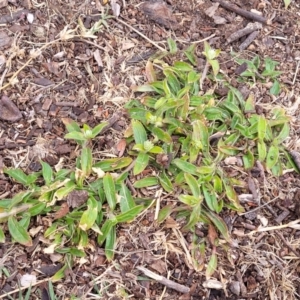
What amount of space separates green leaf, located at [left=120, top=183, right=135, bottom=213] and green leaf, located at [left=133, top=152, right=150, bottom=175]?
8 cm

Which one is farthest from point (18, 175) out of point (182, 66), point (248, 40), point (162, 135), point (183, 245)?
point (248, 40)

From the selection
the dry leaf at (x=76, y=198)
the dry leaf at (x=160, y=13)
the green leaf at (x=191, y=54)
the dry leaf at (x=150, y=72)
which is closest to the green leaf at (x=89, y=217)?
the dry leaf at (x=76, y=198)

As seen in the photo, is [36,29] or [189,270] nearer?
[189,270]

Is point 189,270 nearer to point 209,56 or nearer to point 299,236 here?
point 299,236

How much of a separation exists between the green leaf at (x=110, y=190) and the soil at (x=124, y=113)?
10 cm

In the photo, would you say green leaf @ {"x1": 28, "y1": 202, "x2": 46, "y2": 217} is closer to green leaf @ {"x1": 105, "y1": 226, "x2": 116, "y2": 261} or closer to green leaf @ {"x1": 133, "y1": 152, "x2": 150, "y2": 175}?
green leaf @ {"x1": 105, "y1": 226, "x2": 116, "y2": 261}

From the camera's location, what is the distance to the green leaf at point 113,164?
217 cm

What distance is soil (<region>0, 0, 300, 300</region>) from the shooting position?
2.05 metres

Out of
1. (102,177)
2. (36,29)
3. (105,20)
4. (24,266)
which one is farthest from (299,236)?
(36,29)

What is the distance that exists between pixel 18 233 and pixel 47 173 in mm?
255

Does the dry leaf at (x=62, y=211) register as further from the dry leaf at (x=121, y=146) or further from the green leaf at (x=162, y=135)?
the green leaf at (x=162, y=135)

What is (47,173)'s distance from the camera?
2127 mm

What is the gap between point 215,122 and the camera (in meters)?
2.33

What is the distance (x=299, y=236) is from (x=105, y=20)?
126cm
